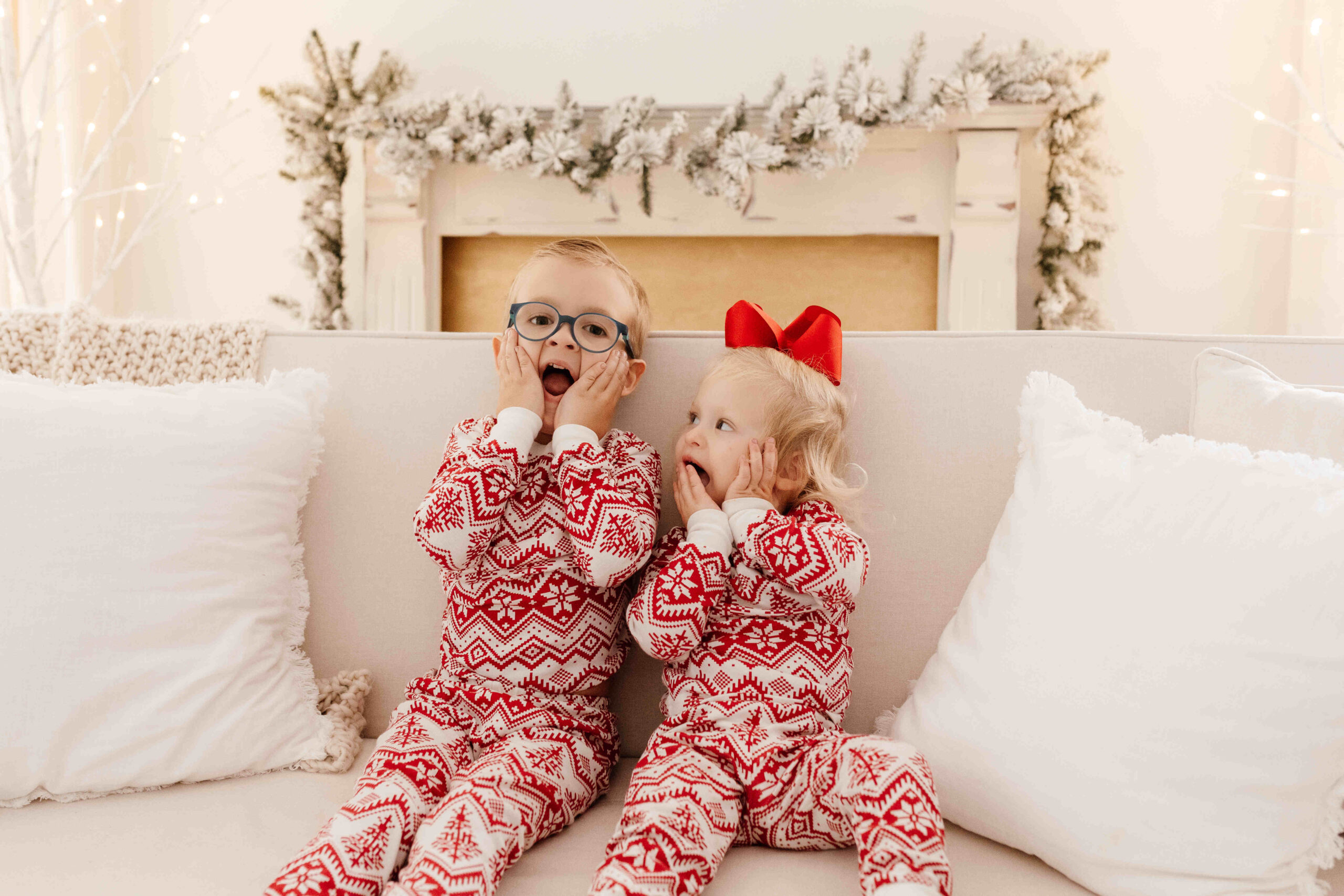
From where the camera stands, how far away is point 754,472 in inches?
41.8

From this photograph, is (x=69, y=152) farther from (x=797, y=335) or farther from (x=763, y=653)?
(x=763, y=653)

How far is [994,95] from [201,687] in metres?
2.51

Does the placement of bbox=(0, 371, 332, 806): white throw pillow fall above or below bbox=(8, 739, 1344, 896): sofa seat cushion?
above

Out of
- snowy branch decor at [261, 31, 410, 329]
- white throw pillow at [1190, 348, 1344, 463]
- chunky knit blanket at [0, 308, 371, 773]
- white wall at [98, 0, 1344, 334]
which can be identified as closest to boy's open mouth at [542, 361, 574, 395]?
chunky knit blanket at [0, 308, 371, 773]

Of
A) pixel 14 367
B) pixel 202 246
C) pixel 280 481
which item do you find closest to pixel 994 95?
pixel 280 481

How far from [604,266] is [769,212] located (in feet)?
5.56

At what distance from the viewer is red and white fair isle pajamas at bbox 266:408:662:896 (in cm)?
90

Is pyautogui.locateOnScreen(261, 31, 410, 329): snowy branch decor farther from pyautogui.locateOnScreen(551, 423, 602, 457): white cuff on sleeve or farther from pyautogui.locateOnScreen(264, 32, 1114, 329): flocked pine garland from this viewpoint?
pyautogui.locateOnScreen(551, 423, 602, 457): white cuff on sleeve

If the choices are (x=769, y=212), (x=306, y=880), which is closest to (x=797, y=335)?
(x=306, y=880)

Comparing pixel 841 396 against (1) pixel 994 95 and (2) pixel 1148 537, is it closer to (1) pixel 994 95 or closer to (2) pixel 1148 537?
(2) pixel 1148 537

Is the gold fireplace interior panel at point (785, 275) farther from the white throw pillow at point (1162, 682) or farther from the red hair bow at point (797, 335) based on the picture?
the white throw pillow at point (1162, 682)

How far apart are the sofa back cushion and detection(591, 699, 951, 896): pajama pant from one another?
0.18 m

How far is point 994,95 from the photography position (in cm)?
252

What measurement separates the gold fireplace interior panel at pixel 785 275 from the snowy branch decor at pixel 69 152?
1.12 meters
